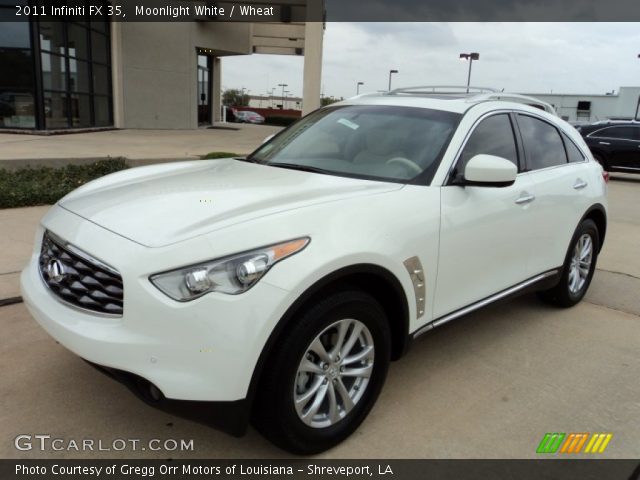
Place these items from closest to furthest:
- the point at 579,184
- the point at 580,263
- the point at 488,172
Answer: the point at 488,172 → the point at 579,184 → the point at 580,263

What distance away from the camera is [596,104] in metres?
67.2

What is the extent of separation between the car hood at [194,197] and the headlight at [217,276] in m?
0.16

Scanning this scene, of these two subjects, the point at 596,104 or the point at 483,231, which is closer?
the point at 483,231

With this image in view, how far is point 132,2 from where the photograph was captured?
19453mm

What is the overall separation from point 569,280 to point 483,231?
1711 mm

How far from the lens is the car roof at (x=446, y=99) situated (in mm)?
3582

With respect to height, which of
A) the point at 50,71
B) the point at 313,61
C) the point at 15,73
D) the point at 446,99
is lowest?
the point at 446,99

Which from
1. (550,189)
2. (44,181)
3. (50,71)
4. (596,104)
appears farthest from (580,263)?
→ (596,104)

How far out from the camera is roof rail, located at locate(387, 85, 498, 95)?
13.5ft

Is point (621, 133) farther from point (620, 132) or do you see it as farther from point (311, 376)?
point (311, 376)

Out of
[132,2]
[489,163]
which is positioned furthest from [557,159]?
[132,2]

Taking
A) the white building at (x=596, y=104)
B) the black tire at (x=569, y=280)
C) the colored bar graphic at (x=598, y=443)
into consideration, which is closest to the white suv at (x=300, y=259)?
the black tire at (x=569, y=280)

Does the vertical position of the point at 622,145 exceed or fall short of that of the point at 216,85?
it falls short

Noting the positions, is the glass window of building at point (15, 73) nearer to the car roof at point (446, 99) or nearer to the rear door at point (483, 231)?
the car roof at point (446, 99)
